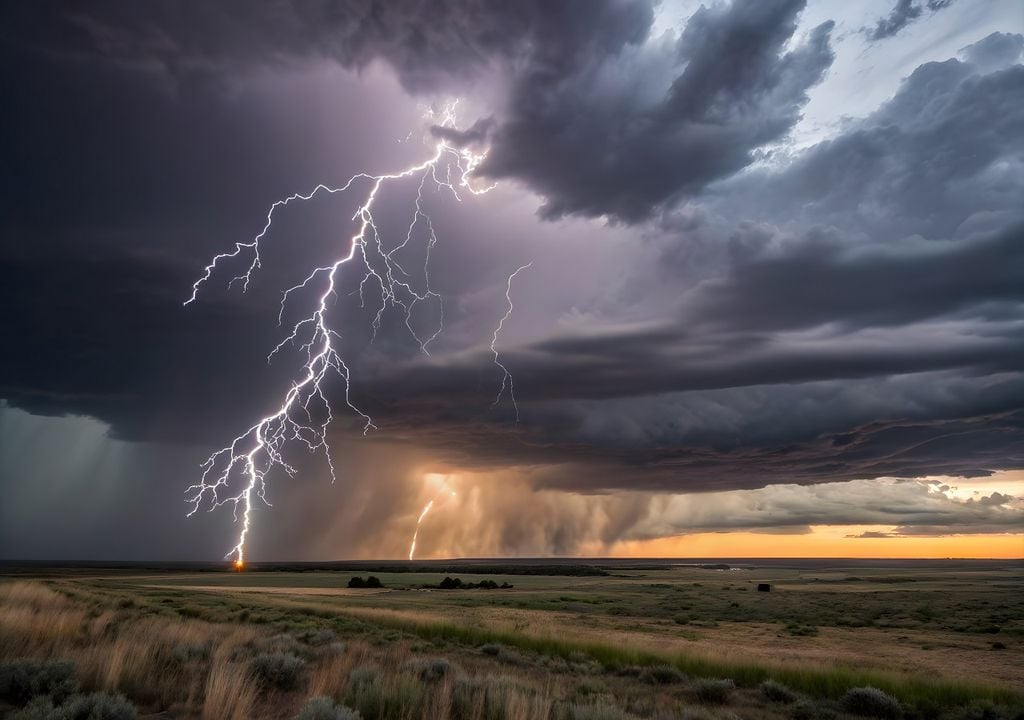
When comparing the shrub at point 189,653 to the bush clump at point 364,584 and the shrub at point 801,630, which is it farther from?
the bush clump at point 364,584

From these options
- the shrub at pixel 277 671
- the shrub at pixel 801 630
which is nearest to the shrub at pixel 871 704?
the shrub at pixel 277 671

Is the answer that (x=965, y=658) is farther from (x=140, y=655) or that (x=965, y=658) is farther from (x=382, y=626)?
(x=140, y=655)

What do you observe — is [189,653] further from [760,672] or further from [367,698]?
[760,672]

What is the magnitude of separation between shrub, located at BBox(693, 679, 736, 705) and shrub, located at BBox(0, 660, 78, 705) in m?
12.3

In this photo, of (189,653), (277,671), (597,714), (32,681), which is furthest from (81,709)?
(597,714)

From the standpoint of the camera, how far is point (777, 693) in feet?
48.9

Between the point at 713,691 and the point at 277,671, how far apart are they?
9741 millimetres

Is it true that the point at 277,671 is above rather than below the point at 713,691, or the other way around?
above

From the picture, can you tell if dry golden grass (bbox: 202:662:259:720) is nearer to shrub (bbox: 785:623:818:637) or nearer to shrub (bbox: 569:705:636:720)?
shrub (bbox: 569:705:636:720)

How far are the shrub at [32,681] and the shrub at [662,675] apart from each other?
522 inches

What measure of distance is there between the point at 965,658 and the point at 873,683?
16.5 metres

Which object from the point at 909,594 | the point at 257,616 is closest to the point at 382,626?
the point at 257,616

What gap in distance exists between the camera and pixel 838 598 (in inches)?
2557

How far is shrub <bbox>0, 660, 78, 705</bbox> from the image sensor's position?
26.5ft
